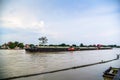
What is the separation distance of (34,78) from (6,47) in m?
83.2

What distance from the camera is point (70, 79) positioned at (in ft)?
35.1

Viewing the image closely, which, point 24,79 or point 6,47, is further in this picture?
point 6,47

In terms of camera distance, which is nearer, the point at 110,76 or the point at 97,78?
the point at 110,76

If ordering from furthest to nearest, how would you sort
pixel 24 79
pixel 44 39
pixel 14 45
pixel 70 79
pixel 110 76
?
pixel 14 45 < pixel 44 39 < pixel 70 79 < pixel 24 79 < pixel 110 76

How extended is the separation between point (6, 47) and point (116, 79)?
92.1 meters

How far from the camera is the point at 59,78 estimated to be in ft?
35.4

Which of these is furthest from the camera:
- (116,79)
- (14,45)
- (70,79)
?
(14,45)

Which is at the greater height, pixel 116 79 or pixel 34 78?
pixel 116 79

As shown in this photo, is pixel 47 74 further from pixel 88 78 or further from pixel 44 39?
pixel 44 39

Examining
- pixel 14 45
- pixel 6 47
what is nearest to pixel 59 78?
pixel 14 45

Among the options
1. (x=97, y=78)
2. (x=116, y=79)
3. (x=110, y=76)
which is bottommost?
(x=97, y=78)

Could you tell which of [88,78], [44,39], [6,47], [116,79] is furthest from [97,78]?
[6,47]

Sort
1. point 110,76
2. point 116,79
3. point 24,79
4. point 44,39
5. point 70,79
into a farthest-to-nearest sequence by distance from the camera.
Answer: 1. point 44,39
2. point 70,79
3. point 24,79
4. point 110,76
5. point 116,79

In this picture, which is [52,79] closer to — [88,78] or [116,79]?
[88,78]
